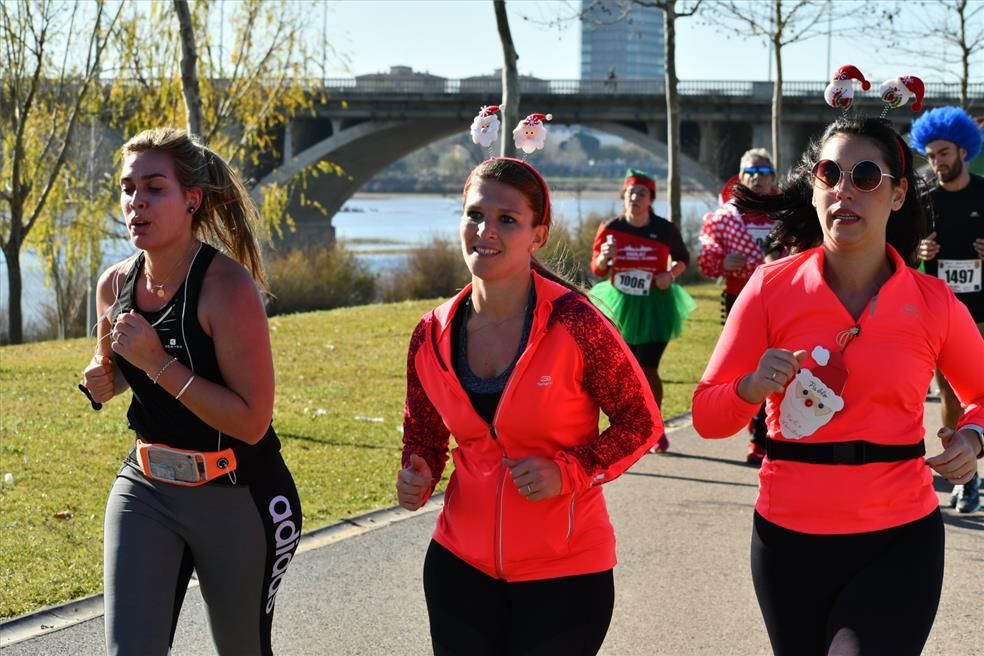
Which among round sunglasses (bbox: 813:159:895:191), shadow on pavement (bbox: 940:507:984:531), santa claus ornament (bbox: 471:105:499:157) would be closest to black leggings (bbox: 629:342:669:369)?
shadow on pavement (bbox: 940:507:984:531)

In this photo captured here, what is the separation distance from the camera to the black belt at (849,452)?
3.33 meters

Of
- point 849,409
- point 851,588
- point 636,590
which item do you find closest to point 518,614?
point 851,588

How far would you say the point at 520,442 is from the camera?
11.1ft

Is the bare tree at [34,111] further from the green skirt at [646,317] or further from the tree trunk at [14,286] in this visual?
the green skirt at [646,317]

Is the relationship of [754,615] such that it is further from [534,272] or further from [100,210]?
[100,210]

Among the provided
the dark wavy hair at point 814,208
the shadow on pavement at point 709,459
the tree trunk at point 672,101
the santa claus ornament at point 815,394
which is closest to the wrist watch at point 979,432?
the santa claus ornament at point 815,394

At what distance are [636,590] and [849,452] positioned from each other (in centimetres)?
288

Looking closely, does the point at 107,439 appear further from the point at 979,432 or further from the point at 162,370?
the point at 979,432

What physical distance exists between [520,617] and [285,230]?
1750 inches

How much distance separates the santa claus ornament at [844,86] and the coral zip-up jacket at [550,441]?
45.0 inches

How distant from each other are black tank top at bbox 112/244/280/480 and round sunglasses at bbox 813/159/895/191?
1.71 metres

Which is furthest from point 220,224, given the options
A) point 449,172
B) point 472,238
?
point 449,172

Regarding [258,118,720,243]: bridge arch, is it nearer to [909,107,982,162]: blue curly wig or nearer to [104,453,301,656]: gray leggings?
[909,107,982,162]: blue curly wig

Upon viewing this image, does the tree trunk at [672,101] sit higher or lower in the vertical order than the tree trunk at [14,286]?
higher
